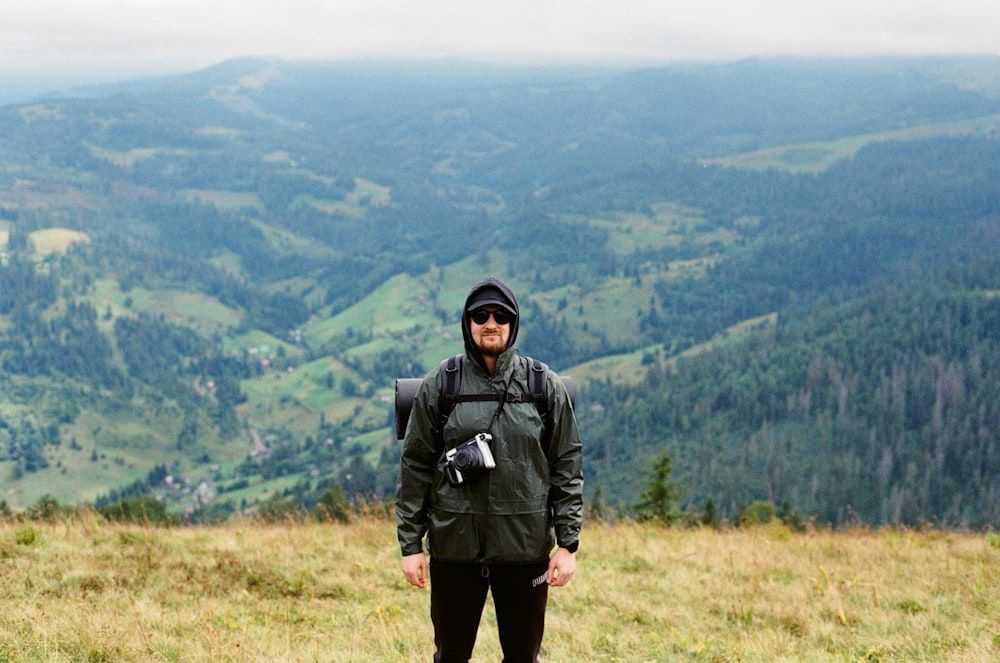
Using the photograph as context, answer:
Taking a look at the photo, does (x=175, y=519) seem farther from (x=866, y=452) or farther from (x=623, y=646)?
(x=866, y=452)

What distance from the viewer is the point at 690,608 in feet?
29.1

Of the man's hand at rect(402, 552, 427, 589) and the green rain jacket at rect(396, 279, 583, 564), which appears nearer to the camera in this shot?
the green rain jacket at rect(396, 279, 583, 564)

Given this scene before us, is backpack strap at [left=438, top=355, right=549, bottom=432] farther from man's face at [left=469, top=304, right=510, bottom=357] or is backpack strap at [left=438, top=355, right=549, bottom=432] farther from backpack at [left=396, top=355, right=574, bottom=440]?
man's face at [left=469, top=304, right=510, bottom=357]

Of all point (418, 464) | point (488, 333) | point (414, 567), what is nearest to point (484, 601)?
point (414, 567)

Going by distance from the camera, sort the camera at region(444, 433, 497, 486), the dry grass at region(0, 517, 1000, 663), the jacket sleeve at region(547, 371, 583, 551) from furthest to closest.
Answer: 1. the dry grass at region(0, 517, 1000, 663)
2. the jacket sleeve at region(547, 371, 583, 551)
3. the camera at region(444, 433, 497, 486)

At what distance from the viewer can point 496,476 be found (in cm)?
461

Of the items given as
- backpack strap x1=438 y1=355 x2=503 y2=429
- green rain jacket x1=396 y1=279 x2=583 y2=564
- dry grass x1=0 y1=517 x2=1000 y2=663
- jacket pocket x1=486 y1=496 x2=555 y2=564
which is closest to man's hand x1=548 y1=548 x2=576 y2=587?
green rain jacket x1=396 y1=279 x2=583 y2=564

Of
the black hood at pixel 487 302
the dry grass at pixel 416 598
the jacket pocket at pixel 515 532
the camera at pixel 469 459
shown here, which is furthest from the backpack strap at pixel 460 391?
the dry grass at pixel 416 598

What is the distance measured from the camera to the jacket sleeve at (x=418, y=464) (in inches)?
186

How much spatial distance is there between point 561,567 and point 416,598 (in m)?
4.90

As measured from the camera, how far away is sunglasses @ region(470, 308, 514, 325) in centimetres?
471

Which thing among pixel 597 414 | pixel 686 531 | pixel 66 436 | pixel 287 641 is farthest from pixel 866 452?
pixel 66 436

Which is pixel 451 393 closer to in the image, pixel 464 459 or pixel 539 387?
pixel 464 459

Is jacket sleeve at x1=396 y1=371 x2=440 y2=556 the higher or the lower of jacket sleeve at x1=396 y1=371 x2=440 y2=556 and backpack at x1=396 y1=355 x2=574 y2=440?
the lower
